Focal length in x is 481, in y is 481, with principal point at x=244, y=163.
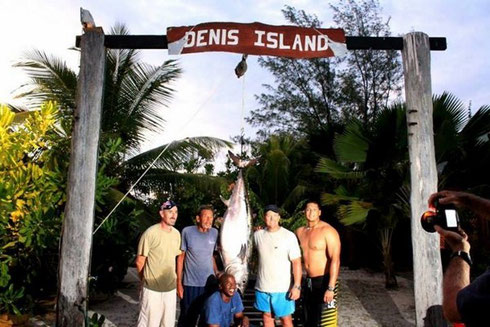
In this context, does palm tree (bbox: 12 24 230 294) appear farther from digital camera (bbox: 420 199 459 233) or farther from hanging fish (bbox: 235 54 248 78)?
digital camera (bbox: 420 199 459 233)

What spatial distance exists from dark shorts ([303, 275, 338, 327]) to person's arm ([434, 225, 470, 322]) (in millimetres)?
3274

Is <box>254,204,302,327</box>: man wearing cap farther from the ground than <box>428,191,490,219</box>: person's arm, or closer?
closer

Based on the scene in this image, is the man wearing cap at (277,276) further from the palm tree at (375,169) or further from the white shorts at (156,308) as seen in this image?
the palm tree at (375,169)

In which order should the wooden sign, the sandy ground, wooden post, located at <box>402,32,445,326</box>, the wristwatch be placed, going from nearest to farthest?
the wristwatch
wooden post, located at <box>402,32,445,326</box>
the wooden sign
the sandy ground

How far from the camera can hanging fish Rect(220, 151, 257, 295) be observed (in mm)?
4086

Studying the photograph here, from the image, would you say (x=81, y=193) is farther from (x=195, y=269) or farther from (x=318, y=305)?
(x=318, y=305)

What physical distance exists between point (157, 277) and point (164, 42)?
7.61ft

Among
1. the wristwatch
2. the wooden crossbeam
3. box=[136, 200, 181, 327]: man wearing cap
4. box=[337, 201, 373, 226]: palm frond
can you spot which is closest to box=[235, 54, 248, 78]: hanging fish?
the wooden crossbeam

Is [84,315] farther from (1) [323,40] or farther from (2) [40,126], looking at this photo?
(1) [323,40]

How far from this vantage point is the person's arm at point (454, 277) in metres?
1.54

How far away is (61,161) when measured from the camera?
23.5 feet

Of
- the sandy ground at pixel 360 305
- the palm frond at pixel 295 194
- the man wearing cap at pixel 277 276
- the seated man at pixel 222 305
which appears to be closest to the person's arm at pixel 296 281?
the man wearing cap at pixel 277 276

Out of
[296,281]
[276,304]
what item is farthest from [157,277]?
[296,281]

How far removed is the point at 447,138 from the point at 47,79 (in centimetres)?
799
